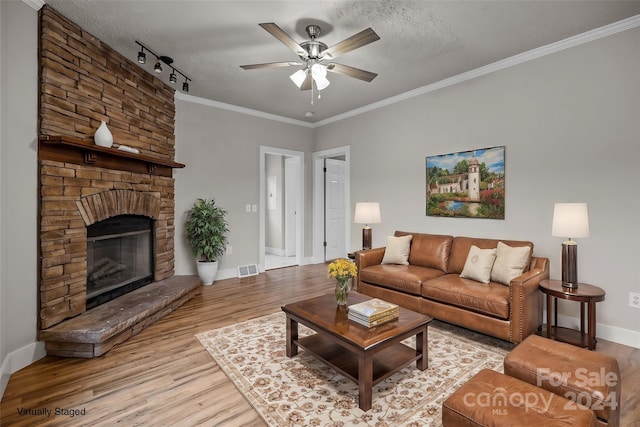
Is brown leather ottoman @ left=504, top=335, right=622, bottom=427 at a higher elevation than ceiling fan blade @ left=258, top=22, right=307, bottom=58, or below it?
below

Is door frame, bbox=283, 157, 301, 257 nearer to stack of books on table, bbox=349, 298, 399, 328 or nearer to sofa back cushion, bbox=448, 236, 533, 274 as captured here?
sofa back cushion, bbox=448, 236, 533, 274

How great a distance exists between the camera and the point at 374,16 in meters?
2.65

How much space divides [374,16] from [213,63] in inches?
76.4

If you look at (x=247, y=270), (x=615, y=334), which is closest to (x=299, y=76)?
(x=247, y=270)

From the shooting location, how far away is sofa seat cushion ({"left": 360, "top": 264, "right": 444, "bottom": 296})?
3328 mm

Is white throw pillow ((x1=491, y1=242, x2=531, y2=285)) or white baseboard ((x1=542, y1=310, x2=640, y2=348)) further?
white throw pillow ((x1=491, y1=242, x2=531, y2=285))

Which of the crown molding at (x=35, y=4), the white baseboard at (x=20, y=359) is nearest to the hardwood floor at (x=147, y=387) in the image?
the white baseboard at (x=20, y=359)

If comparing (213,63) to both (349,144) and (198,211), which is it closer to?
(198,211)

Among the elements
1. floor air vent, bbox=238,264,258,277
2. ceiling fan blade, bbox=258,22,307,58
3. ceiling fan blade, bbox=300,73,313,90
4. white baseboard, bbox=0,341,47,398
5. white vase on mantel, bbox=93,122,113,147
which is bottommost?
white baseboard, bbox=0,341,47,398

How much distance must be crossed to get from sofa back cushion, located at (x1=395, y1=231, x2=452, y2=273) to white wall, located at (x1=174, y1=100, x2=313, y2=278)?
2811 millimetres

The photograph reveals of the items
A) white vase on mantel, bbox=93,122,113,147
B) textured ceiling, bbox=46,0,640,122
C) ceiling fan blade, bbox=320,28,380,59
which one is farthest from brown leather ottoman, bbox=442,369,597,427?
white vase on mantel, bbox=93,122,113,147

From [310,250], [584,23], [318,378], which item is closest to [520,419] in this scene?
[318,378]

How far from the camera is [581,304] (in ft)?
8.96

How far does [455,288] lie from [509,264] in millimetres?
567
